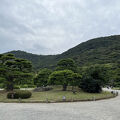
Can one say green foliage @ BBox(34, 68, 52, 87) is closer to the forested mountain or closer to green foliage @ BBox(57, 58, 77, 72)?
green foliage @ BBox(57, 58, 77, 72)

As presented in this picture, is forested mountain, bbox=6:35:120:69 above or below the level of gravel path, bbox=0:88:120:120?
above

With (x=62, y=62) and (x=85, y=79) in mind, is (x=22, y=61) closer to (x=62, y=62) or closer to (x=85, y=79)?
(x=62, y=62)

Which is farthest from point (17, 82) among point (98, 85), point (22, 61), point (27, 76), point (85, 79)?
point (98, 85)

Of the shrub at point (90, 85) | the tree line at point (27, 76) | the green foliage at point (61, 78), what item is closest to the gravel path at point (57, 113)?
the tree line at point (27, 76)

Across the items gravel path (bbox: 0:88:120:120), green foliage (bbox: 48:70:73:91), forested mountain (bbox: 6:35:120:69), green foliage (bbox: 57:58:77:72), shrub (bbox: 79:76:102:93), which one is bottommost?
gravel path (bbox: 0:88:120:120)

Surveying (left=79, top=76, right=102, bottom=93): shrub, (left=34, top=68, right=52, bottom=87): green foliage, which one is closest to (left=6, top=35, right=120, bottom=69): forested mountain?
(left=34, top=68, right=52, bottom=87): green foliage

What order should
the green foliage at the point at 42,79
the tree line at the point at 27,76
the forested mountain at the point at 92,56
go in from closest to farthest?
the tree line at the point at 27,76
the green foliage at the point at 42,79
the forested mountain at the point at 92,56

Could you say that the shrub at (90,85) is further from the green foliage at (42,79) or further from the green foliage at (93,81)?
the green foliage at (42,79)

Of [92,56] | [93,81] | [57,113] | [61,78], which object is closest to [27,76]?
[61,78]

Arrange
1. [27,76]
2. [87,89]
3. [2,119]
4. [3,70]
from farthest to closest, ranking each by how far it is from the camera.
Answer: [87,89] → [27,76] → [3,70] → [2,119]

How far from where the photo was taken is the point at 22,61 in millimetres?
21219

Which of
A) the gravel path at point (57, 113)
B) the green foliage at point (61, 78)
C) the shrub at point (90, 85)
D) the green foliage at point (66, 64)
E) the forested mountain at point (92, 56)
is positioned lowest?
the gravel path at point (57, 113)

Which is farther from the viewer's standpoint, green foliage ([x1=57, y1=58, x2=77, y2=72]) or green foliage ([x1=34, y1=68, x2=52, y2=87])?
green foliage ([x1=34, y1=68, x2=52, y2=87])

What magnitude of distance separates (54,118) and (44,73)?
1884 centimetres
